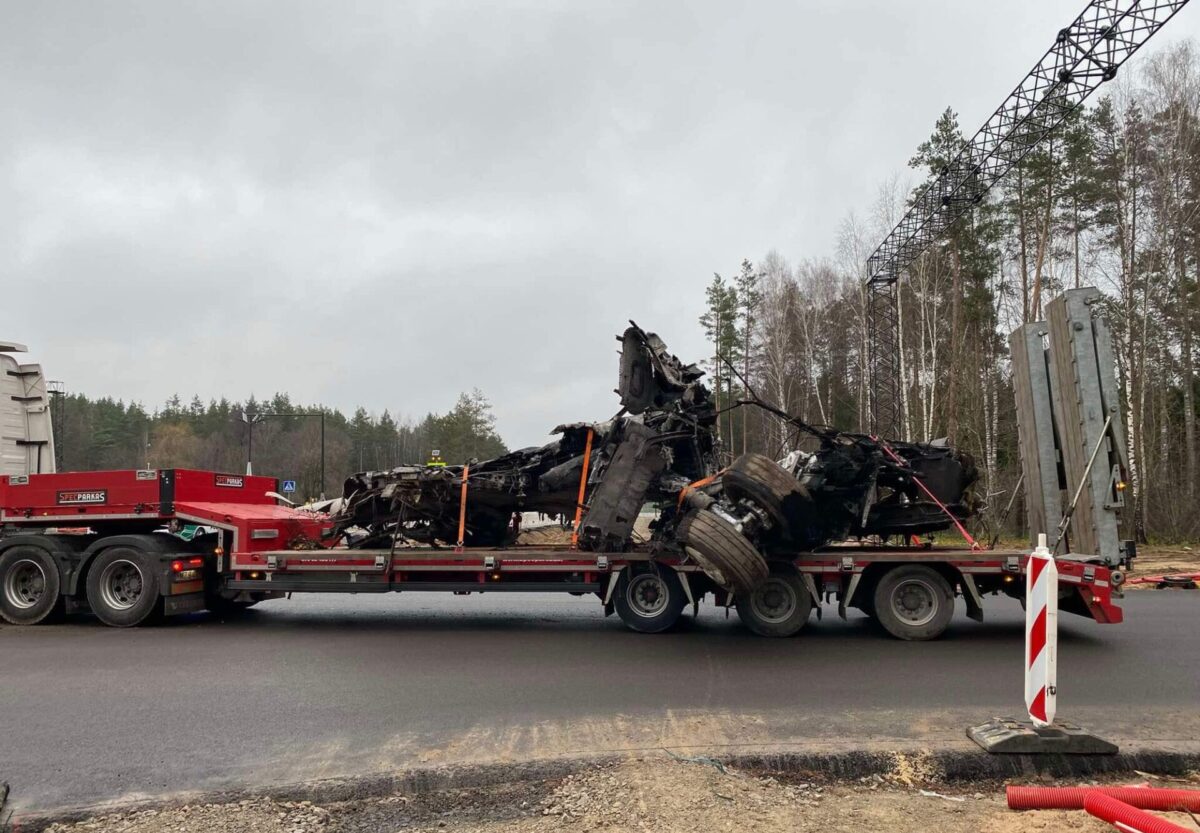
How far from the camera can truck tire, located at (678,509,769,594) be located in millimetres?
7551

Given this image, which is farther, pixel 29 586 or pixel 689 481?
pixel 29 586

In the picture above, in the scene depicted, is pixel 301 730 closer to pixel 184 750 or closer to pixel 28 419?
pixel 184 750

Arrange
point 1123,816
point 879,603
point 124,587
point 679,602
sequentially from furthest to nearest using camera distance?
point 124,587 < point 679,602 < point 879,603 < point 1123,816

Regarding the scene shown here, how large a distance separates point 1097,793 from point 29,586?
37.2ft

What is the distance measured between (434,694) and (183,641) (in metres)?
4.01

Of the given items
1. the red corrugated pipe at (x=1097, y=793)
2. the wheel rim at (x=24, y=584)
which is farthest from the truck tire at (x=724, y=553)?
the wheel rim at (x=24, y=584)

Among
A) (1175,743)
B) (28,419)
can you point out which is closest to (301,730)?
(1175,743)

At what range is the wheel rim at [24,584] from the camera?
995 centimetres

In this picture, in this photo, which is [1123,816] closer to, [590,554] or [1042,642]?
[1042,642]

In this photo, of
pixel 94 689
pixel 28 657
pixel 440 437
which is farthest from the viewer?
pixel 440 437

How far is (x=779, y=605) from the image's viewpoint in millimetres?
8758

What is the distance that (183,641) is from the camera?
8.88 metres

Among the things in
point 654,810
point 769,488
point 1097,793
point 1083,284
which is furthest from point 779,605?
point 1083,284

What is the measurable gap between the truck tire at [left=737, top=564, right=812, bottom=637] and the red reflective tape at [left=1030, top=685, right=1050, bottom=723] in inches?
151
